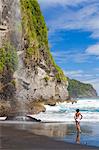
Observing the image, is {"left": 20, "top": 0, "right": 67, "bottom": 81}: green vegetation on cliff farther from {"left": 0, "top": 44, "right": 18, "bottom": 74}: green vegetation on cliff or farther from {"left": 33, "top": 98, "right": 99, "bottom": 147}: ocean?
{"left": 33, "top": 98, "right": 99, "bottom": 147}: ocean

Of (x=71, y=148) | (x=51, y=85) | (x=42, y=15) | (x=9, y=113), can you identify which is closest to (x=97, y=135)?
(x=71, y=148)

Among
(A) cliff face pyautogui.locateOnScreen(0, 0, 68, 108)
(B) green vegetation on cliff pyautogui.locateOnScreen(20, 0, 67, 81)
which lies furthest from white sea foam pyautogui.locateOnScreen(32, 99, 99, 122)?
(B) green vegetation on cliff pyautogui.locateOnScreen(20, 0, 67, 81)

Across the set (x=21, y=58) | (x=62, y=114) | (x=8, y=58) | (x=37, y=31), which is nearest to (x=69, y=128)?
(x=62, y=114)

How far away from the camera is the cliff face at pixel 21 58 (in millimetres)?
46831

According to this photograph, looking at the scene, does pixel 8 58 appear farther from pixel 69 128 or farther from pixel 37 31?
pixel 37 31

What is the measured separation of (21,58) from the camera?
168 ft

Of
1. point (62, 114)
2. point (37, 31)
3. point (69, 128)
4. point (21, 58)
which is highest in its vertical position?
point (37, 31)

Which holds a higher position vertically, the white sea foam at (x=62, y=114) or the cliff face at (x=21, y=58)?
the cliff face at (x=21, y=58)

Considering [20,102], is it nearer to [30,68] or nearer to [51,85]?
→ [30,68]

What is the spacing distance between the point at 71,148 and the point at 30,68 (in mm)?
37723

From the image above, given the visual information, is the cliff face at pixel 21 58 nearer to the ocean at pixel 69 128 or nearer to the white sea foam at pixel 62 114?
the white sea foam at pixel 62 114

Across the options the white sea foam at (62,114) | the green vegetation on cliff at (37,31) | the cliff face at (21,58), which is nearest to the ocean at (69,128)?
the white sea foam at (62,114)

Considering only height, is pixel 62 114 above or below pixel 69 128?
above

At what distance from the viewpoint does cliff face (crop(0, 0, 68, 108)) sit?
46.8m
